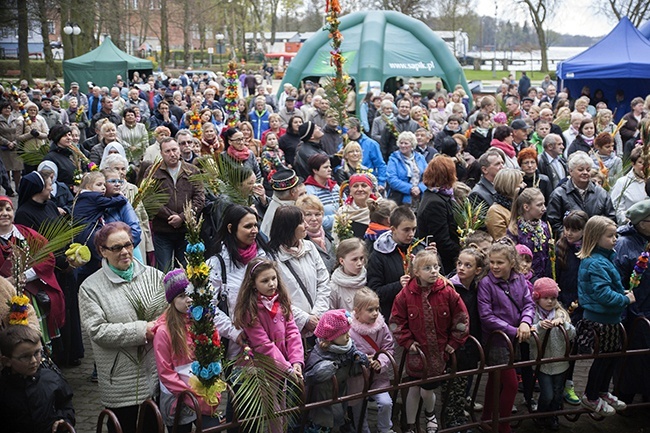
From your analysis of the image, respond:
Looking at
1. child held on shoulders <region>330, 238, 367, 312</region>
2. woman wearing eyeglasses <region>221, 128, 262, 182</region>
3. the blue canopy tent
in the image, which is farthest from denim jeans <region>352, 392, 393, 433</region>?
the blue canopy tent

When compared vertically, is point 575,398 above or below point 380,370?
below

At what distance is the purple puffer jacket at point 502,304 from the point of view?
5.74 meters

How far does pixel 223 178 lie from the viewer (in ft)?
23.8

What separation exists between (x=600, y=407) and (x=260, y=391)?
119 inches

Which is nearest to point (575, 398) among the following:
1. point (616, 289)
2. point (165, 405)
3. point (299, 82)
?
A: point (616, 289)

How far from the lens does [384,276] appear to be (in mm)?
5906

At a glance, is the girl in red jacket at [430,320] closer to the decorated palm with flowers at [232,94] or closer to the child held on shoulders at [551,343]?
the child held on shoulders at [551,343]

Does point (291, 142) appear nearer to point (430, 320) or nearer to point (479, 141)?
point (479, 141)

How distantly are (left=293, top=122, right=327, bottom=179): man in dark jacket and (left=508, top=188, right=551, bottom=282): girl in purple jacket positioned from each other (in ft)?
11.3

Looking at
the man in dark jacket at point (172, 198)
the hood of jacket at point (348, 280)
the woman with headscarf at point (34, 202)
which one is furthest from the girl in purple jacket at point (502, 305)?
the woman with headscarf at point (34, 202)

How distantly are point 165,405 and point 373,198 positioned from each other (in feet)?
11.6

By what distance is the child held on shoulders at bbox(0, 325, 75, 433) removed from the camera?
165 inches

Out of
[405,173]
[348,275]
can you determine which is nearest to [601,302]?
[348,275]

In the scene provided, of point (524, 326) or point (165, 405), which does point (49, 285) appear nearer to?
point (165, 405)
